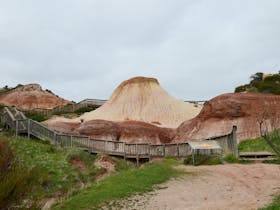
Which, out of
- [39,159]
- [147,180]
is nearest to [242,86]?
[39,159]

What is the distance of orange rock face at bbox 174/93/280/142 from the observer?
3175cm

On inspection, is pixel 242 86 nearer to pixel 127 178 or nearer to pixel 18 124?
pixel 18 124

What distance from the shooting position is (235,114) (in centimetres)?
3312

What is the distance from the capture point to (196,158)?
68.7 ft

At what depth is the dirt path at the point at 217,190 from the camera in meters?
12.8

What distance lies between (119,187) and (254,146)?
1367 centimetres

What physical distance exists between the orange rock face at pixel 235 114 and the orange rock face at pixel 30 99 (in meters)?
40.1

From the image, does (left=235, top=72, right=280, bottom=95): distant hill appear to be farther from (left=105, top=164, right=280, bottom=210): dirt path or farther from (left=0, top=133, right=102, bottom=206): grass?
(left=105, top=164, right=280, bottom=210): dirt path

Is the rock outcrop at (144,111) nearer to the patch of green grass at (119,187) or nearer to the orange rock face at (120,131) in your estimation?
the orange rock face at (120,131)

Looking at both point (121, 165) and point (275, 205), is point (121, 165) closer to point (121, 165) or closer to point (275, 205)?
point (121, 165)

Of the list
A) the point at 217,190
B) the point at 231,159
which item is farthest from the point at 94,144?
the point at 217,190

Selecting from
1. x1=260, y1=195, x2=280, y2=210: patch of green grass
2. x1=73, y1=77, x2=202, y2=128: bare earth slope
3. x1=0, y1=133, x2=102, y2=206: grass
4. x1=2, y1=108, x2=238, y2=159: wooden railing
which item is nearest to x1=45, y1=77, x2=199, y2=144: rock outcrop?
x1=73, y1=77, x2=202, y2=128: bare earth slope

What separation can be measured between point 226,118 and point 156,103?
20.1 m

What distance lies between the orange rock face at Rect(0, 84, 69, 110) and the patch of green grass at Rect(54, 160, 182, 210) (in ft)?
176
